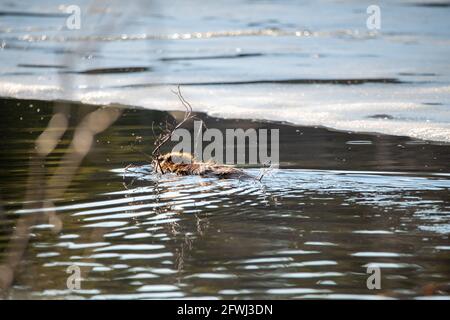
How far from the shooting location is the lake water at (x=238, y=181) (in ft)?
19.5

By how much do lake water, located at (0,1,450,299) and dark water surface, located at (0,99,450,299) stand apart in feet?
0.07

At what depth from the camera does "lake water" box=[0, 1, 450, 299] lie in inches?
233

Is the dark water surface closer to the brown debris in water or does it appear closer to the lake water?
the lake water

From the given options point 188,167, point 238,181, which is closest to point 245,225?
point 238,181

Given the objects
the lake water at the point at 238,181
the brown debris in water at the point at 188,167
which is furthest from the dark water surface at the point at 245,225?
the brown debris in water at the point at 188,167

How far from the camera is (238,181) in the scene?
902 cm

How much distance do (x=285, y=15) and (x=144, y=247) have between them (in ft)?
61.1

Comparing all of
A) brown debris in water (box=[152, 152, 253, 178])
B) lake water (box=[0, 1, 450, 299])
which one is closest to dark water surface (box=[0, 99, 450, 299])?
lake water (box=[0, 1, 450, 299])

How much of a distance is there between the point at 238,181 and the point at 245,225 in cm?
168

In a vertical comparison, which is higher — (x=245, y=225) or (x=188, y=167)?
(x=188, y=167)

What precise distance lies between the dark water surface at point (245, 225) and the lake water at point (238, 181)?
2 centimetres

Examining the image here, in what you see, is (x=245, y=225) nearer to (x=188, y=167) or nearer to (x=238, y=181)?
(x=238, y=181)

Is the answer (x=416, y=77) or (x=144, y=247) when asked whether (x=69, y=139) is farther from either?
(x=416, y=77)

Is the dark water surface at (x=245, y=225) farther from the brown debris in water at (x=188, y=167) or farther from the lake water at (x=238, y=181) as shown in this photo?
the brown debris in water at (x=188, y=167)
